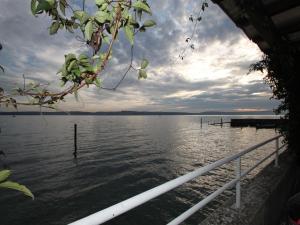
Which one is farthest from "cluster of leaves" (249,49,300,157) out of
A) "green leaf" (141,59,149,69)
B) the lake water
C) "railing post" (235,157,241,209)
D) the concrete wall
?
the lake water

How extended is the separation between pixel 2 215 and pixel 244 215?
14880 millimetres

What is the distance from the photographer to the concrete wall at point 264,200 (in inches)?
148

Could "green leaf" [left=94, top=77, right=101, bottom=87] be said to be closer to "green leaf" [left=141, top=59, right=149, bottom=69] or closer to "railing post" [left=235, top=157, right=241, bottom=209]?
"green leaf" [left=141, top=59, right=149, bottom=69]

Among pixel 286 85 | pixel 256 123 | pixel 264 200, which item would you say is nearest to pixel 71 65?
pixel 264 200

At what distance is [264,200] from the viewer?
4324 mm

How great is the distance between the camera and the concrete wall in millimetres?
3756

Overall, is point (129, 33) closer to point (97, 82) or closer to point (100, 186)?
point (97, 82)

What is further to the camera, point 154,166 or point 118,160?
point 118,160

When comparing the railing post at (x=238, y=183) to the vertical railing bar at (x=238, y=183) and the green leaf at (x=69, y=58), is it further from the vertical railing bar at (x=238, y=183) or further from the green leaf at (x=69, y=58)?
the green leaf at (x=69, y=58)

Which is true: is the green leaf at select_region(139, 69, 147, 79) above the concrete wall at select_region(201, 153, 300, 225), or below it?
above

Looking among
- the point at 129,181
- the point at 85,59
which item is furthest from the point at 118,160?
the point at 85,59

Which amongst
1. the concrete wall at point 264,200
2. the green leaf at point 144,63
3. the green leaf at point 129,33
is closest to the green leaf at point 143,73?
the green leaf at point 144,63

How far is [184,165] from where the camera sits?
28094mm

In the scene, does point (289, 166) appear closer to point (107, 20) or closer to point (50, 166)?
point (107, 20)
